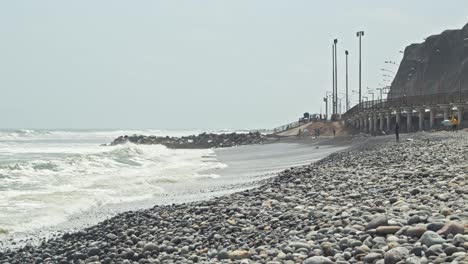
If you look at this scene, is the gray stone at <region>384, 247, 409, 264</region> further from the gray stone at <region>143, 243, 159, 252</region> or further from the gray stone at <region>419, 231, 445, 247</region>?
the gray stone at <region>143, 243, 159, 252</region>

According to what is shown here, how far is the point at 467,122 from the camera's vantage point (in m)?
46.6

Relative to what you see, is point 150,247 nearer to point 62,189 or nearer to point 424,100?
point 62,189

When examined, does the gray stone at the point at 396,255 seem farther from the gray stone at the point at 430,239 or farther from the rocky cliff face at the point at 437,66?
the rocky cliff face at the point at 437,66

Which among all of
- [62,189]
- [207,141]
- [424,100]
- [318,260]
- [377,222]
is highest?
[424,100]

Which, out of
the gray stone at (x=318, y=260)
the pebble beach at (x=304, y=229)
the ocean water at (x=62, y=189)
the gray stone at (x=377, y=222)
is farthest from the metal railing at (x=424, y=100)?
the gray stone at (x=318, y=260)

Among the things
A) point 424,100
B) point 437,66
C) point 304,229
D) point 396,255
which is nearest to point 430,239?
point 396,255

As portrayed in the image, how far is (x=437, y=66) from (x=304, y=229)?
100776 mm

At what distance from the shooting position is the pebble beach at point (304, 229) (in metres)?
6.02

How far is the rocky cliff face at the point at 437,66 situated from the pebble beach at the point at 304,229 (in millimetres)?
81658

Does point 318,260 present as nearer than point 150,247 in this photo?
Yes

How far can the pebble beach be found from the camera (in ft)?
19.7

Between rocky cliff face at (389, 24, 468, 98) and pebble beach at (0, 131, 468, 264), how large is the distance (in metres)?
81.7

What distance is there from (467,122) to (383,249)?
43814 mm

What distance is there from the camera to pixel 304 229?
7715 millimetres
